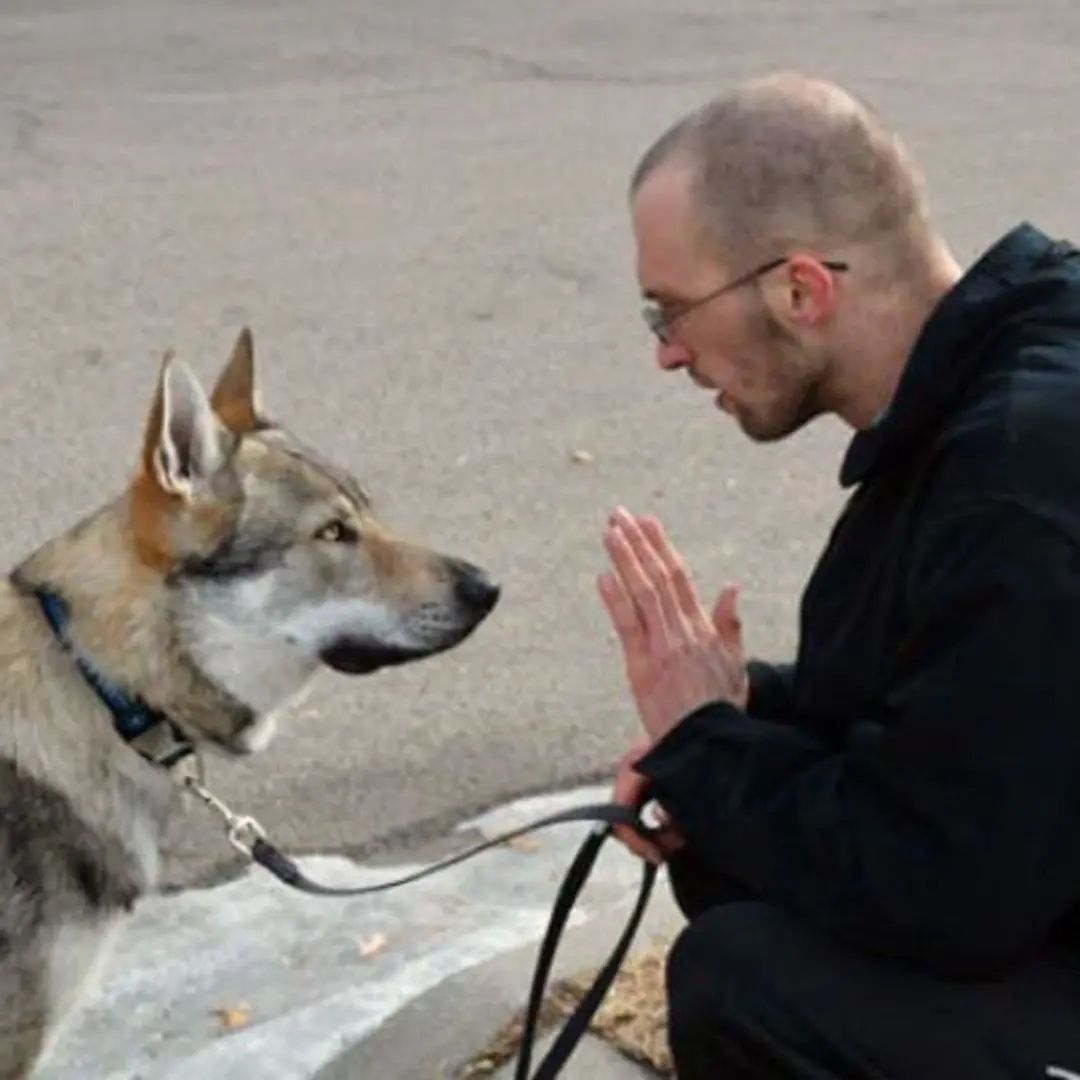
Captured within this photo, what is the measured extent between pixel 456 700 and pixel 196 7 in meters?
8.67

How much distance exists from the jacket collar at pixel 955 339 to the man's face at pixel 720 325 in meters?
0.21

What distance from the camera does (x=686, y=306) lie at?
3.04 meters

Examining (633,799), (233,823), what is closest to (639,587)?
(633,799)

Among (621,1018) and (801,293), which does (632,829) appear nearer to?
(621,1018)

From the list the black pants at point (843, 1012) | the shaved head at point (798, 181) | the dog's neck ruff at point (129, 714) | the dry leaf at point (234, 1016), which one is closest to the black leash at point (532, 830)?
the dog's neck ruff at point (129, 714)

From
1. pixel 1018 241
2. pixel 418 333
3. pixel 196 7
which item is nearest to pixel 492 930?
pixel 1018 241

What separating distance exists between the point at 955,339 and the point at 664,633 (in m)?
0.63

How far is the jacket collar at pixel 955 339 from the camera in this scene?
110 inches

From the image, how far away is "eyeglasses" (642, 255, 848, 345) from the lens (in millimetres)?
2930

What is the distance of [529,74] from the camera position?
37.1 feet

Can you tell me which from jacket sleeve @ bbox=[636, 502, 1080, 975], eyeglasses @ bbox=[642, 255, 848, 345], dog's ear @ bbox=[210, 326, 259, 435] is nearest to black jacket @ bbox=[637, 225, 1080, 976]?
jacket sleeve @ bbox=[636, 502, 1080, 975]

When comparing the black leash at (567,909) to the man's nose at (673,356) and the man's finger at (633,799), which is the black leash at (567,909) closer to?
the man's finger at (633,799)

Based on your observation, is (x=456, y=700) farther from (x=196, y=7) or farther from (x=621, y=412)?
(x=196, y=7)

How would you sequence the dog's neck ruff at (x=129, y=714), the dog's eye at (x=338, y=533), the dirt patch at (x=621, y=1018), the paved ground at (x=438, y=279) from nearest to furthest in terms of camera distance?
the dog's neck ruff at (x=129, y=714) < the dirt patch at (x=621, y=1018) < the dog's eye at (x=338, y=533) < the paved ground at (x=438, y=279)
